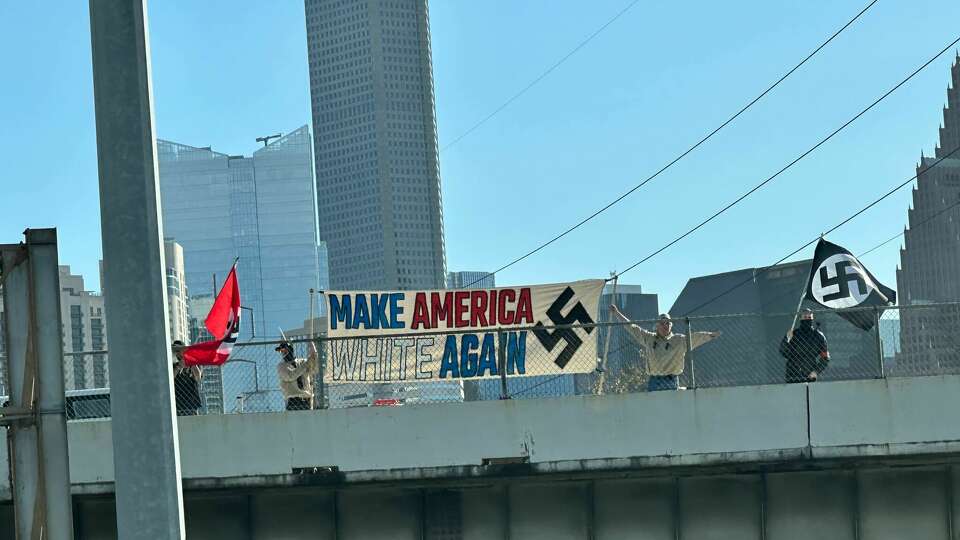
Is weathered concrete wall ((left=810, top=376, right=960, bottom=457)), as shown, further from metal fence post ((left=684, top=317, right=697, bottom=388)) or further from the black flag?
the black flag

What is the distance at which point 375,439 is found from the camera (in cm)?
1995

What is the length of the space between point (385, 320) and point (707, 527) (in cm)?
628

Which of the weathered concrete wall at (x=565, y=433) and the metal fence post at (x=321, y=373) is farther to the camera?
the metal fence post at (x=321, y=373)

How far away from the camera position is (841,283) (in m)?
24.1

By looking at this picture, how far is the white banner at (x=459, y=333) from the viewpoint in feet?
71.6

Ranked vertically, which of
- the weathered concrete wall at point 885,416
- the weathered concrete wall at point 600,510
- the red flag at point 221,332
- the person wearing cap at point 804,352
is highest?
the red flag at point 221,332

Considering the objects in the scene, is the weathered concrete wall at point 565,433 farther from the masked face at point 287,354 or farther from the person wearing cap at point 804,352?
the masked face at point 287,354

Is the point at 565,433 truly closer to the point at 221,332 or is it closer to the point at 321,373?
the point at 321,373

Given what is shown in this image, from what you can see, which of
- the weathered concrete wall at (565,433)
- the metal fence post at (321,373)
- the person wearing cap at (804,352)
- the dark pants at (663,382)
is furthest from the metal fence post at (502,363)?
the person wearing cap at (804,352)

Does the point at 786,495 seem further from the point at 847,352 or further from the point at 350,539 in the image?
the point at 847,352

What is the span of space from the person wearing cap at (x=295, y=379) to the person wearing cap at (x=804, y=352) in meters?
7.07

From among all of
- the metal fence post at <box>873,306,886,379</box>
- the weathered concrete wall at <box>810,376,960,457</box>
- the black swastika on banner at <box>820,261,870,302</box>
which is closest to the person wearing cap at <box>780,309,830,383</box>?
the weathered concrete wall at <box>810,376,960,457</box>

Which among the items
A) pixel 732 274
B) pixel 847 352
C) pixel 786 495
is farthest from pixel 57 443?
pixel 732 274

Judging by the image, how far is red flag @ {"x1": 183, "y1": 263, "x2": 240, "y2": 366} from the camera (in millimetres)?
21359
